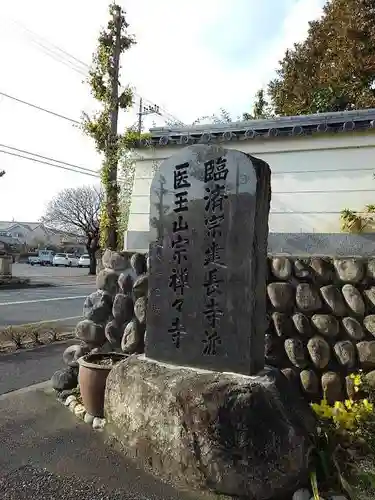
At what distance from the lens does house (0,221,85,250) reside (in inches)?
2702

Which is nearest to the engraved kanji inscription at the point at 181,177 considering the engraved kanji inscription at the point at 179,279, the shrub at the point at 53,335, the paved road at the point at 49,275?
the engraved kanji inscription at the point at 179,279

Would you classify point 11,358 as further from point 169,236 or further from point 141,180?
point 169,236

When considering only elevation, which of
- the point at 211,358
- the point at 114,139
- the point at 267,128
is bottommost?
the point at 211,358

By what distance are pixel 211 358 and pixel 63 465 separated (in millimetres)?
1591

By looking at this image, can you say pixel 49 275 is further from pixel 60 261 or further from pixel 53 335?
pixel 53 335

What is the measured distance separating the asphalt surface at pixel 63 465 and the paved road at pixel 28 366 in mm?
1477

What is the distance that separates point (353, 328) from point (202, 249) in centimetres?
205

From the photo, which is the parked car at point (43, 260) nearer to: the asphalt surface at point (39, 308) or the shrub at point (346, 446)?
the asphalt surface at point (39, 308)

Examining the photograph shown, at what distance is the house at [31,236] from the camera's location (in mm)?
68625

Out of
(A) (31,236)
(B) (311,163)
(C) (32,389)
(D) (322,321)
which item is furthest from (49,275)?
(A) (31,236)

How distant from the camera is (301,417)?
3643 millimetres

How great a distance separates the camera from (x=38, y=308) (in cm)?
1556

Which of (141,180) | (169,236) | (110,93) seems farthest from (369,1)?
(169,236)

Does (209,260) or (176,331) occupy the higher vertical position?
(209,260)
